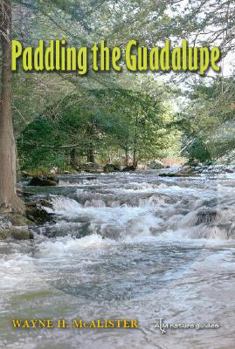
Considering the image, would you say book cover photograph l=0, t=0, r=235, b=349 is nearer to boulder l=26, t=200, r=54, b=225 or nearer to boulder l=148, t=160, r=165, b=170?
boulder l=26, t=200, r=54, b=225

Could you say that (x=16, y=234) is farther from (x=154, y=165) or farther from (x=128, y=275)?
(x=154, y=165)

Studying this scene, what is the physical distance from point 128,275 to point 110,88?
7229 millimetres

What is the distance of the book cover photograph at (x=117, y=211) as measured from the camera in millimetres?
4723

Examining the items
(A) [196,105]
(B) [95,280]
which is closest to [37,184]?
(A) [196,105]

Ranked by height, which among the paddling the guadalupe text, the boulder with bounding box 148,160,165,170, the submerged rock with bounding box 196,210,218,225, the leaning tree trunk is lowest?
the boulder with bounding box 148,160,165,170

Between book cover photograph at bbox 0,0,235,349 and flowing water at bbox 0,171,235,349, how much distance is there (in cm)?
2

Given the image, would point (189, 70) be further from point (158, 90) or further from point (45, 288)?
point (45, 288)

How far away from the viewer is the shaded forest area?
7668 millimetres

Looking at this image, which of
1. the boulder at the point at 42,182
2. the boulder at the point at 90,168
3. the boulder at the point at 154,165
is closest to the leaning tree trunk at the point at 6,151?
the boulder at the point at 42,182

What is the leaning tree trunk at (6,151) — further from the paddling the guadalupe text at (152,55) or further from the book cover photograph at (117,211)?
the paddling the guadalupe text at (152,55)

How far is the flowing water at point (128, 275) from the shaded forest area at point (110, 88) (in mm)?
1747

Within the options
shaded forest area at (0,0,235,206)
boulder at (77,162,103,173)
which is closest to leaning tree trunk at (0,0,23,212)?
shaded forest area at (0,0,235,206)

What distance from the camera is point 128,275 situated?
21.8 ft

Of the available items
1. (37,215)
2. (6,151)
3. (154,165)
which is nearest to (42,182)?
(37,215)
